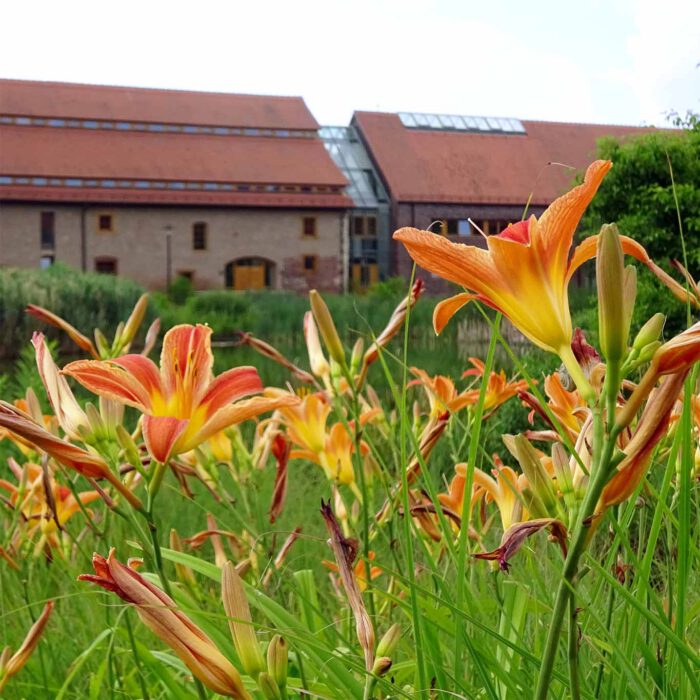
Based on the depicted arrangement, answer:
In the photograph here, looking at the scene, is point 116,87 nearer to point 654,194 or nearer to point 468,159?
point 468,159

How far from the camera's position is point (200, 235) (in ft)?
78.3

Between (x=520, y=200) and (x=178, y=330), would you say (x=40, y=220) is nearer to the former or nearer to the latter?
(x=520, y=200)

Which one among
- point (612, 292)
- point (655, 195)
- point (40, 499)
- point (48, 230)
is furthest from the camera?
point (48, 230)

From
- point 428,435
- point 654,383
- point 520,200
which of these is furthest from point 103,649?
point 520,200

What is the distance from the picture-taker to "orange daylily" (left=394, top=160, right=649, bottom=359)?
0.63 m

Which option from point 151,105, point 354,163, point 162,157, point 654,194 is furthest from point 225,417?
point 354,163

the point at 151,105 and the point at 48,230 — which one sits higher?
the point at 151,105

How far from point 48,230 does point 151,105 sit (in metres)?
4.53

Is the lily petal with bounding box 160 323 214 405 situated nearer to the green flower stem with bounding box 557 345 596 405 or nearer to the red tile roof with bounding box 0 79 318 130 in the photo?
the green flower stem with bounding box 557 345 596 405

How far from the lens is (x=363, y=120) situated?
25.6 metres

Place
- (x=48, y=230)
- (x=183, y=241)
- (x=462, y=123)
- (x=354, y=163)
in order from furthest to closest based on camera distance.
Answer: (x=462, y=123)
(x=354, y=163)
(x=183, y=241)
(x=48, y=230)

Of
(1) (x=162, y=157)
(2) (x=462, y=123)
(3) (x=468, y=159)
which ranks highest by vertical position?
(2) (x=462, y=123)

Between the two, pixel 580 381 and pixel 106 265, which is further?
pixel 106 265

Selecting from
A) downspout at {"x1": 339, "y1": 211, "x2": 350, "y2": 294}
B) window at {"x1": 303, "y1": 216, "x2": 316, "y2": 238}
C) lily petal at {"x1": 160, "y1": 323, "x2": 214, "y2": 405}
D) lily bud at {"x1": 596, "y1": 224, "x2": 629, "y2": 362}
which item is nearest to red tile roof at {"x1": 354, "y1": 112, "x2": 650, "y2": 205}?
downspout at {"x1": 339, "y1": 211, "x2": 350, "y2": 294}
